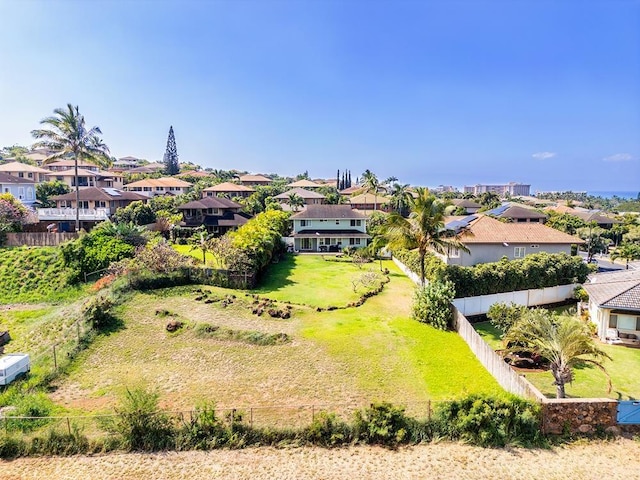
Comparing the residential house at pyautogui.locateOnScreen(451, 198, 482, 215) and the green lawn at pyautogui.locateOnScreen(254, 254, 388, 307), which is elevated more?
the residential house at pyautogui.locateOnScreen(451, 198, 482, 215)

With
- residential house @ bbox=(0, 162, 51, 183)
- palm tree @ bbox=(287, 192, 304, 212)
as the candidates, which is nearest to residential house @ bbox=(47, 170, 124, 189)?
residential house @ bbox=(0, 162, 51, 183)

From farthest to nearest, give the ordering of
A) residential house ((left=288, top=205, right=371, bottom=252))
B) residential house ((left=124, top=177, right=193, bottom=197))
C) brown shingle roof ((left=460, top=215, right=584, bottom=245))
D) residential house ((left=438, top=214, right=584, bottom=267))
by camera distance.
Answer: residential house ((left=124, top=177, right=193, bottom=197)), residential house ((left=288, top=205, right=371, bottom=252)), brown shingle roof ((left=460, top=215, right=584, bottom=245)), residential house ((left=438, top=214, right=584, bottom=267))

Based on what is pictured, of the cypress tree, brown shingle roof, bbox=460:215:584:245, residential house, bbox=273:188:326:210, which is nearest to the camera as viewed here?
brown shingle roof, bbox=460:215:584:245

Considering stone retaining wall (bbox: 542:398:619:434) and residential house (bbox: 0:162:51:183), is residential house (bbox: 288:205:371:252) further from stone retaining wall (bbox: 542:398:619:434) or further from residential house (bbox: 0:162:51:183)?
residential house (bbox: 0:162:51:183)

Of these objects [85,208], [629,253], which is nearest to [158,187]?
[85,208]

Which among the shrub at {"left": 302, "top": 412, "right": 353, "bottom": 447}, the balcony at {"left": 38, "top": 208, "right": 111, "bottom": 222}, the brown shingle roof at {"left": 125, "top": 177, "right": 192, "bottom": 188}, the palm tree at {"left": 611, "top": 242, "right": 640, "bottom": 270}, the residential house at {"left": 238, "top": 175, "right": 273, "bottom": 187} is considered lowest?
the shrub at {"left": 302, "top": 412, "right": 353, "bottom": 447}

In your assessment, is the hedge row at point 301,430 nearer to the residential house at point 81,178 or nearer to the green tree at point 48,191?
the green tree at point 48,191

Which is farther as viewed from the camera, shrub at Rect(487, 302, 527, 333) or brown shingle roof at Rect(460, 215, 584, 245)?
brown shingle roof at Rect(460, 215, 584, 245)

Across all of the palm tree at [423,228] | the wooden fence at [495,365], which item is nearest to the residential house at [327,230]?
the palm tree at [423,228]
